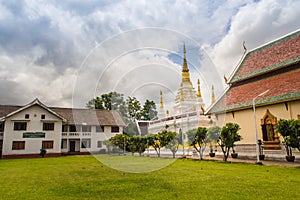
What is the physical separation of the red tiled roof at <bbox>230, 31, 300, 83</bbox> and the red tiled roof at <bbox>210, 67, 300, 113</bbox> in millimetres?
830

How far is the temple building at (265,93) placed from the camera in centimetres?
1755

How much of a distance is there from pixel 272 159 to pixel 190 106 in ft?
54.9

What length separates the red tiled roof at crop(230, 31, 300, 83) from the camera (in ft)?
62.5

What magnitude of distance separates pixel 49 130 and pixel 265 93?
25.8 metres

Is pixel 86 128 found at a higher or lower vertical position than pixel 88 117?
lower

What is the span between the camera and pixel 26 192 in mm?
7215

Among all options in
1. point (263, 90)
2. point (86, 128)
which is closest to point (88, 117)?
point (86, 128)

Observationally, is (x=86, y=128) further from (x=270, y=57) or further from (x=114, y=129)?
(x=270, y=57)

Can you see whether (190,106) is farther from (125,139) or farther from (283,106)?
(283,106)

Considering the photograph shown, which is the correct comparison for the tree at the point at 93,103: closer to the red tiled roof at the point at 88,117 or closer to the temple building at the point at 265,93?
the red tiled roof at the point at 88,117

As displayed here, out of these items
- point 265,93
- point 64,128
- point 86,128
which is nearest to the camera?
point 265,93

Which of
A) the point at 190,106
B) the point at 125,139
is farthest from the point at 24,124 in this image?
the point at 190,106

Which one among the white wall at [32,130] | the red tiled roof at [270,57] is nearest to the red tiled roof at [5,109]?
the white wall at [32,130]

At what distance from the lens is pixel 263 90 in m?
19.4
